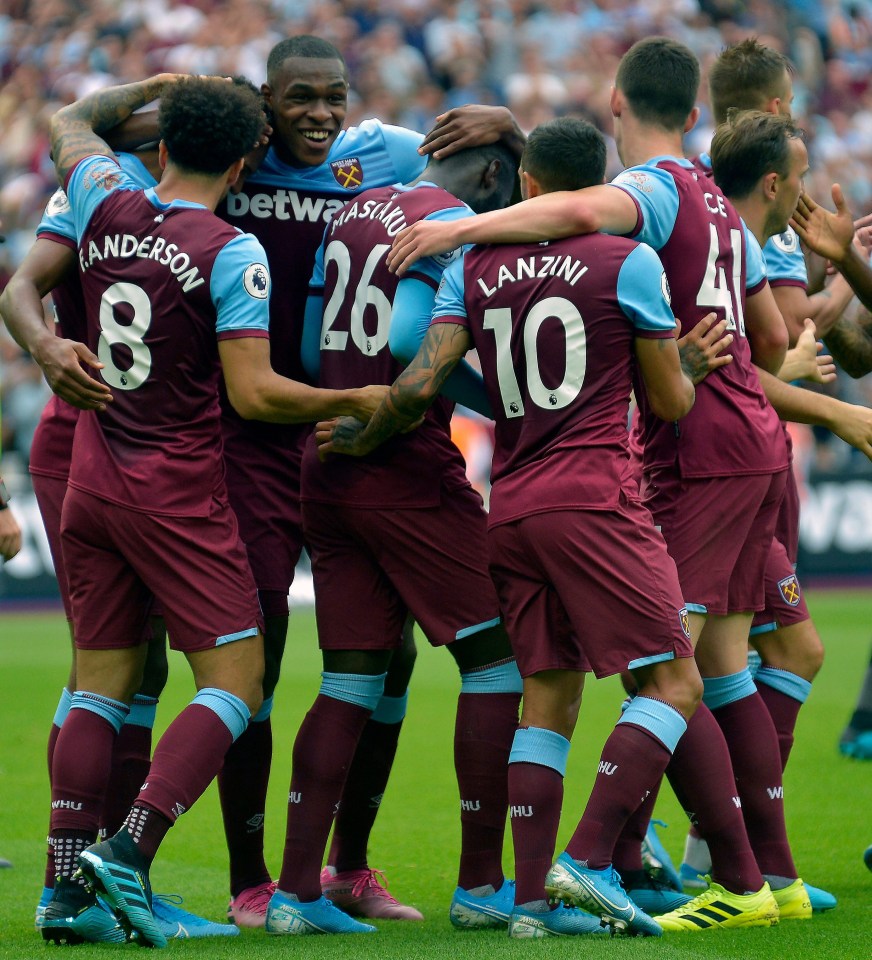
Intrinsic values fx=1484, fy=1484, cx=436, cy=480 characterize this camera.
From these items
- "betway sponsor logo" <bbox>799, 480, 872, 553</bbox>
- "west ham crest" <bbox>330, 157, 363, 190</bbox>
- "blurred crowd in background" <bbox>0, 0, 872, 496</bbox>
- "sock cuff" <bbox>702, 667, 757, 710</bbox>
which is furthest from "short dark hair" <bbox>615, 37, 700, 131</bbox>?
"betway sponsor logo" <bbox>799, 480, 872, 553</bbox>

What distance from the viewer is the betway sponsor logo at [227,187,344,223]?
5.00 m

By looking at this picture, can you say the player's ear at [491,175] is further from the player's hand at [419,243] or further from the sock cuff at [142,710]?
the sock cuff at [142,710]

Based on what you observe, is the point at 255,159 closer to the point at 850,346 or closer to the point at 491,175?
the point at 491,175

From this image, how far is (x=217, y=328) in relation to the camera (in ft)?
14.2

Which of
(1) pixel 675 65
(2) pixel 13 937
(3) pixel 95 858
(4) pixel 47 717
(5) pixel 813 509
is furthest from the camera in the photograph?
(5) pixel 813 509

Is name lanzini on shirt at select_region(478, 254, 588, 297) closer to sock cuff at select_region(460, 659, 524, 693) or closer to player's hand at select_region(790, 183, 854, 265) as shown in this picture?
sock cuff at select_region(460, 659, 524, 693)

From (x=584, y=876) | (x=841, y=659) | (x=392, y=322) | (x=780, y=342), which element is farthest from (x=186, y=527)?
(x=841, y=659)

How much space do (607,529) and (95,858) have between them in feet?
5.41

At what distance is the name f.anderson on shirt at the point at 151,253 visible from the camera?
14.1ft

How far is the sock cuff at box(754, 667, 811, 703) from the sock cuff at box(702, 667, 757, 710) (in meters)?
0.54

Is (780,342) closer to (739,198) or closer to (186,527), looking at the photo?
(739,198)

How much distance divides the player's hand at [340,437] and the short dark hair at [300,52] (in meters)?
1.22

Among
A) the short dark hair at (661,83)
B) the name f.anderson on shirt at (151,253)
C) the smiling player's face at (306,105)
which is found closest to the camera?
the name f.anderson on shirt at (151,253)

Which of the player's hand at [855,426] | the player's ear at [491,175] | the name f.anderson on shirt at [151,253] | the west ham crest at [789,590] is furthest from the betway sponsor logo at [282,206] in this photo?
the west ham crest at [789,590]
